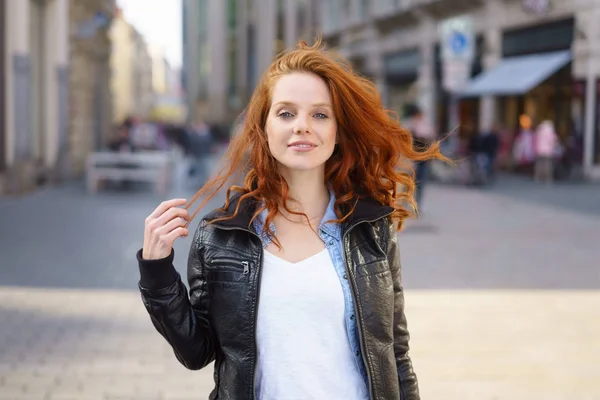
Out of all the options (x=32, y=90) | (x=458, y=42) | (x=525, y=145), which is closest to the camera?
(x=458, y=42)

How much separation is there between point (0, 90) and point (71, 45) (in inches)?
369

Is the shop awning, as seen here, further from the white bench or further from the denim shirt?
the denim shirt

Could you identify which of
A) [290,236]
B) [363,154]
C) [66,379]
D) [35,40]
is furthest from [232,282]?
[35,40]

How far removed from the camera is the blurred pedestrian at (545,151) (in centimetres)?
2455

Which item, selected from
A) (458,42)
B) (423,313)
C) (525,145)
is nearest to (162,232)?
(423,313)

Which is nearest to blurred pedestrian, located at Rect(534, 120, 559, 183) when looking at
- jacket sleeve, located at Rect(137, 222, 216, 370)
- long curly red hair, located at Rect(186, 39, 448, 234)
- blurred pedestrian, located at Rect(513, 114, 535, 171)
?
blurred pedestrian, located at Rect(513, 114, 535, 171)

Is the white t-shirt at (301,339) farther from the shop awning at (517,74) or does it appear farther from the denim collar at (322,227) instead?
the shop awning at (517,74)

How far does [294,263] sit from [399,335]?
0.40m

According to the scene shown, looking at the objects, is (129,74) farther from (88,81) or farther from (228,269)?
(228,269)

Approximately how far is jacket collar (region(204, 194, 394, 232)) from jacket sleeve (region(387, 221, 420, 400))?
0.23ft

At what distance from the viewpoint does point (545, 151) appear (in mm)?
24812

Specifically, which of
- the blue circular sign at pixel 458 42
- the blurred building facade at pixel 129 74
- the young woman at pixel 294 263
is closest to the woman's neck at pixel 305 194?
the young woman at pixel 294 263

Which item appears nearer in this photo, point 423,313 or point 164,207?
point 164,207

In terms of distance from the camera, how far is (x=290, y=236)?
254cm
